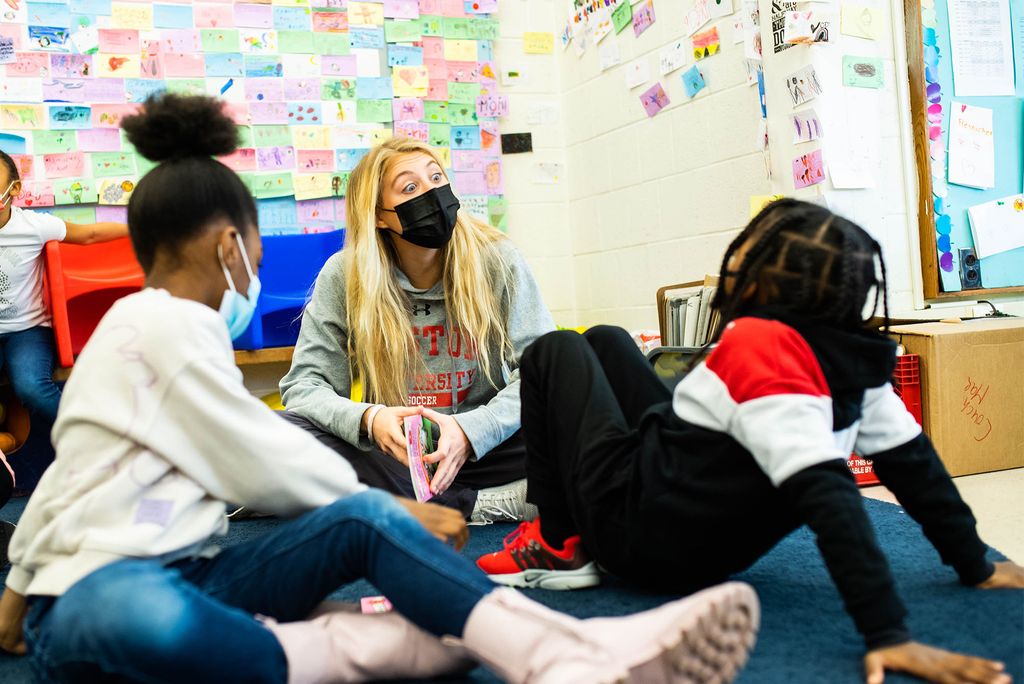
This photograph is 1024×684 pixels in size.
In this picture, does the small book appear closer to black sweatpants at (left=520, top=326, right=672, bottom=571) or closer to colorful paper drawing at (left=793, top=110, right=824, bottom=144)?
black sweatpants at (left=520, top=326, right=672, bottom=571)

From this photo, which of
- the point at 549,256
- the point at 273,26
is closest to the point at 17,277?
the point at 273,26

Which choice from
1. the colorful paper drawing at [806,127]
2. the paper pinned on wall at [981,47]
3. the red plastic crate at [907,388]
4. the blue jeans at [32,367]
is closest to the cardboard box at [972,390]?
the red plastic crate at [907,388]

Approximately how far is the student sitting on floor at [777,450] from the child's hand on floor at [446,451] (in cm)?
35

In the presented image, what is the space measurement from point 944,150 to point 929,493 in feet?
5.59

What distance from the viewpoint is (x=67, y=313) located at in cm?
275

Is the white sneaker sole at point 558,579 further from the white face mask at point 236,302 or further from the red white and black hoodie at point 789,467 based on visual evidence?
the white face mask at point 236,302

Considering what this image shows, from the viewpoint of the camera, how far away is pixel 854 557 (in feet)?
2.98

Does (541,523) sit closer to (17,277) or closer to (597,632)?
(597,632)

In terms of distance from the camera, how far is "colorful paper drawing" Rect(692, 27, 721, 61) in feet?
9.02

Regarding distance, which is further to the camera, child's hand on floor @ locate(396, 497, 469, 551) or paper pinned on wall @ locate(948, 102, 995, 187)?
paper pinned on wall @ locate(948, 102, 995, 187)

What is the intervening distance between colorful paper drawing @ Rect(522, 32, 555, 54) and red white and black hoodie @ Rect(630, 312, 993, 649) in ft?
8.45

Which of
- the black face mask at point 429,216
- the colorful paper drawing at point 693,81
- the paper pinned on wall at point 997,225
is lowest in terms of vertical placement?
the paper pinned on wall at point 997,225

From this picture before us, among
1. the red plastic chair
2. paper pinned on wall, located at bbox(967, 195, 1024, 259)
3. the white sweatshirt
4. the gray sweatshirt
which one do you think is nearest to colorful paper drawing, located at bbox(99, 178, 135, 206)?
the red plastic chair

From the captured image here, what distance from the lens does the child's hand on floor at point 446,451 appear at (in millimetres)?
1663
